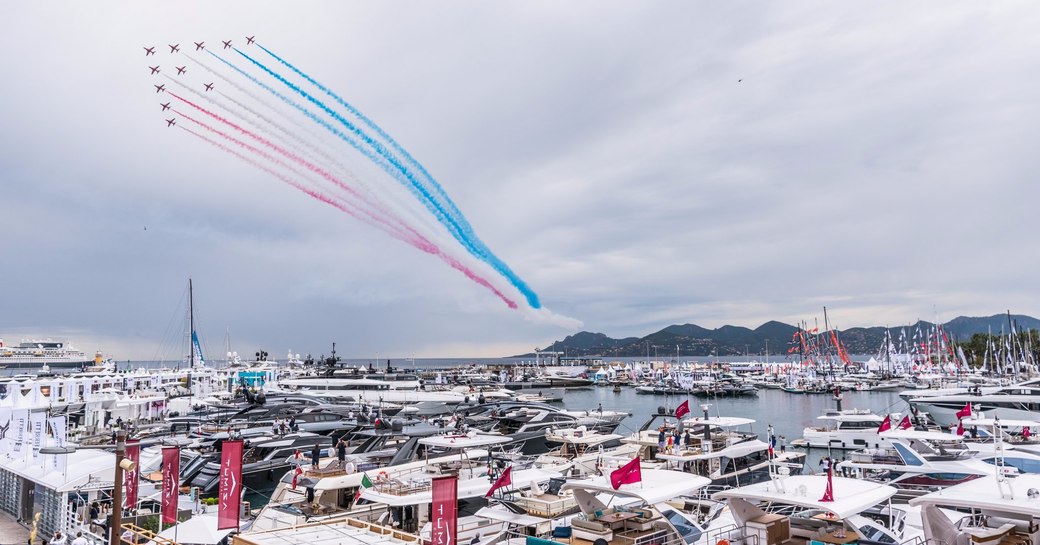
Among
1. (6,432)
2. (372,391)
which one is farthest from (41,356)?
(6,432)

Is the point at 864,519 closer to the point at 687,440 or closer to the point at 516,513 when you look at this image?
the point at 516,513

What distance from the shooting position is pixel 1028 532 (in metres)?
12.9

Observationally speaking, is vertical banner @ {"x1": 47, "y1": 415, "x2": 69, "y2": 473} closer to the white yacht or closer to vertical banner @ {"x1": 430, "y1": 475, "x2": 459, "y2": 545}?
vertical banner @ {"x1": 430, "y1": 475, "x2": 459, "y2": 545}

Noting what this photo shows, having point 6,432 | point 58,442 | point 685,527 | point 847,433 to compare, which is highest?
point 6,432

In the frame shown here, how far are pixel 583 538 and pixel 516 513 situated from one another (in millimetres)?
4948

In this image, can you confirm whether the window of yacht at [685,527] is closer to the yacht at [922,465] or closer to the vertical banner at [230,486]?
the yacht at [922,465]

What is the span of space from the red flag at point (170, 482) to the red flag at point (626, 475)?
38.2 ft

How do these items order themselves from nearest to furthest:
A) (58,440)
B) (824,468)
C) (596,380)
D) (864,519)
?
(864,519) < (58,440) < (824,468) < (596,380)

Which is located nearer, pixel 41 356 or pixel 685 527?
pixel 685 527

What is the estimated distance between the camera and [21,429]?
24594 millimetres

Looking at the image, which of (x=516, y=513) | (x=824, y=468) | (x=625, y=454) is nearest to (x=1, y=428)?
(x=516, y=513)

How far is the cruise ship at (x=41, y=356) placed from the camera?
16588cm

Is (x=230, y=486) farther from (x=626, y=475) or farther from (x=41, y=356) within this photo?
(x=41, y=356)

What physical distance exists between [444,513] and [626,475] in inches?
200
